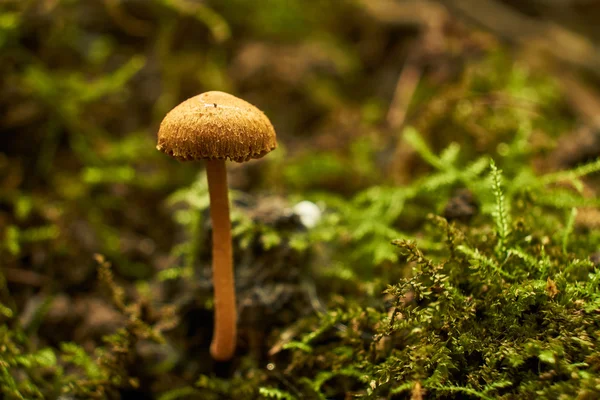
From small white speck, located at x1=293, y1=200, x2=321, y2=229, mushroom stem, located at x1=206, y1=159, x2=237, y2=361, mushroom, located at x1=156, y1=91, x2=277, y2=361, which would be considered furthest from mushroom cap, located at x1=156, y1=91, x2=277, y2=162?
small white speck, located at x1=293, y1=200, x2=321, y2=229

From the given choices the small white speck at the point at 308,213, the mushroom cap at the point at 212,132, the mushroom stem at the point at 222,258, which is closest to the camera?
the mushroom cap at the point at 212,132

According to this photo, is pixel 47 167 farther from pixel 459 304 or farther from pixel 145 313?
pixel 459 304

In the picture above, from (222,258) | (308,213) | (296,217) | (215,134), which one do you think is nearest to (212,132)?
(215,134)

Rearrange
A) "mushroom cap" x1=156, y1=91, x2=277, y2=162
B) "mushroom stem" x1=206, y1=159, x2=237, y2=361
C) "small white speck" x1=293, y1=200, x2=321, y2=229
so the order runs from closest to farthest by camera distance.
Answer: "mushroom cap" x1=156, y1=91, x2=277, y2=162, "mushroom stem" x1=206, y1=159, x2=237, y2=361, "small white speck" x1=293, y1=200, x2=321, y2=229

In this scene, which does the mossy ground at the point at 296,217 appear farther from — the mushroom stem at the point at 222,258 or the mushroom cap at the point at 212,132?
the mushroom cap at the point at 212,132

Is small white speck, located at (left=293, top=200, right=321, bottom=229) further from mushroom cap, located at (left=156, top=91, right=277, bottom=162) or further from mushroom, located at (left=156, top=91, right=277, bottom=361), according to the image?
mushroom cap, located at (left=156, top=91, right=277, bottom=162)

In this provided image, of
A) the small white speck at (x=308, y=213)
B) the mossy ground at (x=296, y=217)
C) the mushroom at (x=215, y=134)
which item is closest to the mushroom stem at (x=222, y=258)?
the mushroom at (x=215, y=134)
